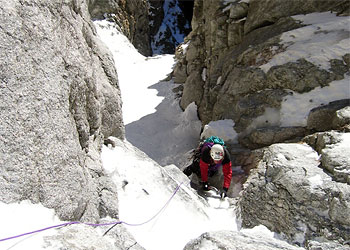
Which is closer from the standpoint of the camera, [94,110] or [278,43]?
[94,110]

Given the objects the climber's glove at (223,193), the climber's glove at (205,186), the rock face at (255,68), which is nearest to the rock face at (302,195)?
the climber's glove at (223,193)

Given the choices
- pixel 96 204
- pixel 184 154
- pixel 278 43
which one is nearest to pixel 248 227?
pixel 96 204

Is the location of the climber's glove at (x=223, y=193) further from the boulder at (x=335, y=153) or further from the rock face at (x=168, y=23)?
the rock face at (x=168, y=23)

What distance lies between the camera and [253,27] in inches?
426

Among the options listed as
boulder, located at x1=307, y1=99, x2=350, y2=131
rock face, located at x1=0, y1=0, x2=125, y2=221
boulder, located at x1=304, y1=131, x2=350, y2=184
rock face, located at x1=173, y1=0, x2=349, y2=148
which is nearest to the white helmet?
boulder, located at x1=304, y1=131, x2=350, y2=184

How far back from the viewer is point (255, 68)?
373 inches

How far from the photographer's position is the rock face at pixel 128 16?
87.8 feet

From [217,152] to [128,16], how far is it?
28.1 metres

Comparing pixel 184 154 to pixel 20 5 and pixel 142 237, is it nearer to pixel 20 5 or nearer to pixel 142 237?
pixel 142 237

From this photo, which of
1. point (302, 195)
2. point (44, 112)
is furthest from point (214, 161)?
point (44, 112)

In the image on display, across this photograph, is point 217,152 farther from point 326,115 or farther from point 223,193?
point 326,115

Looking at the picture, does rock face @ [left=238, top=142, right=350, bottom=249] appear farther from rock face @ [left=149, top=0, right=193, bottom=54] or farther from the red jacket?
rock face @ [left=149, top=0, right=193, bottom=54]

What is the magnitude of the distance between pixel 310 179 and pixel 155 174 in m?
2.87

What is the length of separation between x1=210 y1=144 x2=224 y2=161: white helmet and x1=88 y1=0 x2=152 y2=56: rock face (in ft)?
80.6
